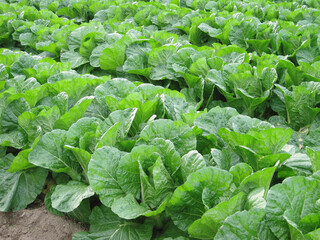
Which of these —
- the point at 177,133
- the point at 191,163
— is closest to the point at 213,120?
the point at 177,133

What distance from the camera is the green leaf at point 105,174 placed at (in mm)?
1912

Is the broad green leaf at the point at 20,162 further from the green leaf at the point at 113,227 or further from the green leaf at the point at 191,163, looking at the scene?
the green leaf at the point at 191,163

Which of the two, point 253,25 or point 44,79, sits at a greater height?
point 253,25

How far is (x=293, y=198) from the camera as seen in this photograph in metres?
1.55

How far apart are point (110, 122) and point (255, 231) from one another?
117 cm

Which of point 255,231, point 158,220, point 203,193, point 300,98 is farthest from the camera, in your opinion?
point 300,98

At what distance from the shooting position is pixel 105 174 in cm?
193

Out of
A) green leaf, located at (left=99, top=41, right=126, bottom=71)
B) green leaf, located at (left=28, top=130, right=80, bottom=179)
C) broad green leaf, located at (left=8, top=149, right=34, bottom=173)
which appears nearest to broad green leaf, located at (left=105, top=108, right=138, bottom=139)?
green leaf, located at (left=28, top=130, right=80, bottom=179)

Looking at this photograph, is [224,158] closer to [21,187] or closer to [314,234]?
[314,234]

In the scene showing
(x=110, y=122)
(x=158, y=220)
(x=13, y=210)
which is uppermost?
(x=110, y=122)

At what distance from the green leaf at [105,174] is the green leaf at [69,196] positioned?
131 mm

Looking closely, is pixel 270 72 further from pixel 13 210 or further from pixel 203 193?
pixel 13 210

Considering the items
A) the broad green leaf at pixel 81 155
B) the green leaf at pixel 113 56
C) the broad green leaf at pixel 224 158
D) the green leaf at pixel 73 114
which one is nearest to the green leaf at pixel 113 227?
the broad green leaf at pixel 81 155

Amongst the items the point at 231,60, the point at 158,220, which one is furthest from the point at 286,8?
the point at 158,220
